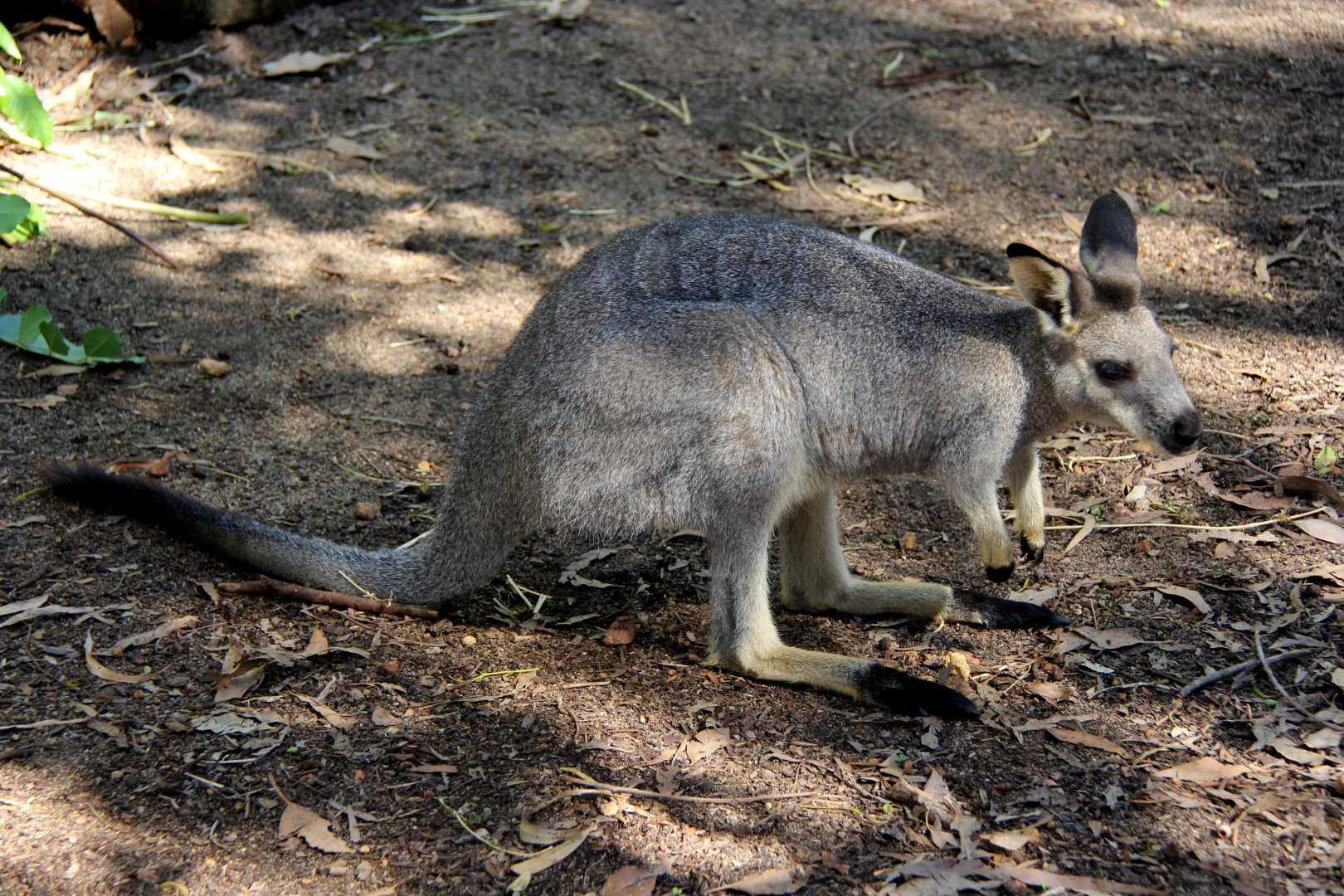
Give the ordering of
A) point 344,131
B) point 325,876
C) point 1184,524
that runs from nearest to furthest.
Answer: point 325,876, point 1184,524, point 344,131

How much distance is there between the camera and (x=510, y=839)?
9.35ft

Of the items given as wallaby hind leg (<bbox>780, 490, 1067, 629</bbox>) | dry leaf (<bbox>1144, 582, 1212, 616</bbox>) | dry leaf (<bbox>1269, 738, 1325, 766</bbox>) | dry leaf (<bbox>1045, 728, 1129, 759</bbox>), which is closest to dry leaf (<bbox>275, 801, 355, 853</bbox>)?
wallaby hind leg (<bbox>780, 490, 1067, 629</bbox>)

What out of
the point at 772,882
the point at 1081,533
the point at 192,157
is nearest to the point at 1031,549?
the point at 1081,533

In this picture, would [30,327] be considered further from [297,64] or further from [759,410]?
[759,410]

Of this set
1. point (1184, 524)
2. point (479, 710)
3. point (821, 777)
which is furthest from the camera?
point (1184, 524)

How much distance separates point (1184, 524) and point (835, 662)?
1.43m

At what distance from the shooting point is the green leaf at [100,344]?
457cm

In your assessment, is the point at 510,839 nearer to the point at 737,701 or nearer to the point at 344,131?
the point at 737,701

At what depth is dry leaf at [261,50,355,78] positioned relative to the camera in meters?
6.71

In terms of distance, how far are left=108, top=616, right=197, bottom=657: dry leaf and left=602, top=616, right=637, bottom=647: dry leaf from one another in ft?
3.91

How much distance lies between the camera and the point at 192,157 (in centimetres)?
608

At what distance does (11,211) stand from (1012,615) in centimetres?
357

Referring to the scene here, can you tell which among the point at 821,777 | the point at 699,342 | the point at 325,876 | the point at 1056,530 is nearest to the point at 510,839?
the point at 325,876

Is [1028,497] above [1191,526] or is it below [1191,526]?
above
